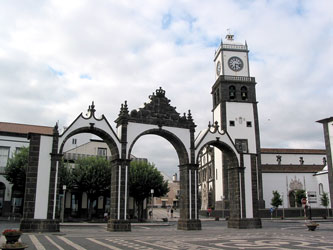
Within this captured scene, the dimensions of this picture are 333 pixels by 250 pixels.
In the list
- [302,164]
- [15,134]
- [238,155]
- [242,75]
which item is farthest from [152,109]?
[302,164]

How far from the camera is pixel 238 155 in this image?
1133 inches

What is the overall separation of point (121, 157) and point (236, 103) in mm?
32497

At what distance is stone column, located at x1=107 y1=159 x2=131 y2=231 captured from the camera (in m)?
23.4

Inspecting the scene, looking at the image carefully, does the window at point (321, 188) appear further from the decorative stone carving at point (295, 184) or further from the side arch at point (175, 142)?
the side arch at point (175, 142)

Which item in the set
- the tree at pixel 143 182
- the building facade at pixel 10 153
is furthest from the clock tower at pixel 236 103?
the building facade at pixel 10 153

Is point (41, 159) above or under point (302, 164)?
under

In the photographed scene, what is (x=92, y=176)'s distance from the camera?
37.5 meters

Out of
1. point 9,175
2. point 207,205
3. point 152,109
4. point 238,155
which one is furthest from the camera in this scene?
point 207,205

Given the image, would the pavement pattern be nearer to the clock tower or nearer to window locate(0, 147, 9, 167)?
window locate(0, 147, 9, 167)

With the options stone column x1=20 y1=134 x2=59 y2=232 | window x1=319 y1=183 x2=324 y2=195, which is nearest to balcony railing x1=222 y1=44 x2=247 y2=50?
window x1=319 y1=183 x2=324 y2=195

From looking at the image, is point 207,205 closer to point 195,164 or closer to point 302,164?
point 302,164

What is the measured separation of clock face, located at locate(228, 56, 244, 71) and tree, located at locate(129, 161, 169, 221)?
23.1m

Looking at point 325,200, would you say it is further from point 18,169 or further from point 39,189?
point 39,189

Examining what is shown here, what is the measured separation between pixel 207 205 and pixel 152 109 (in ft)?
130
